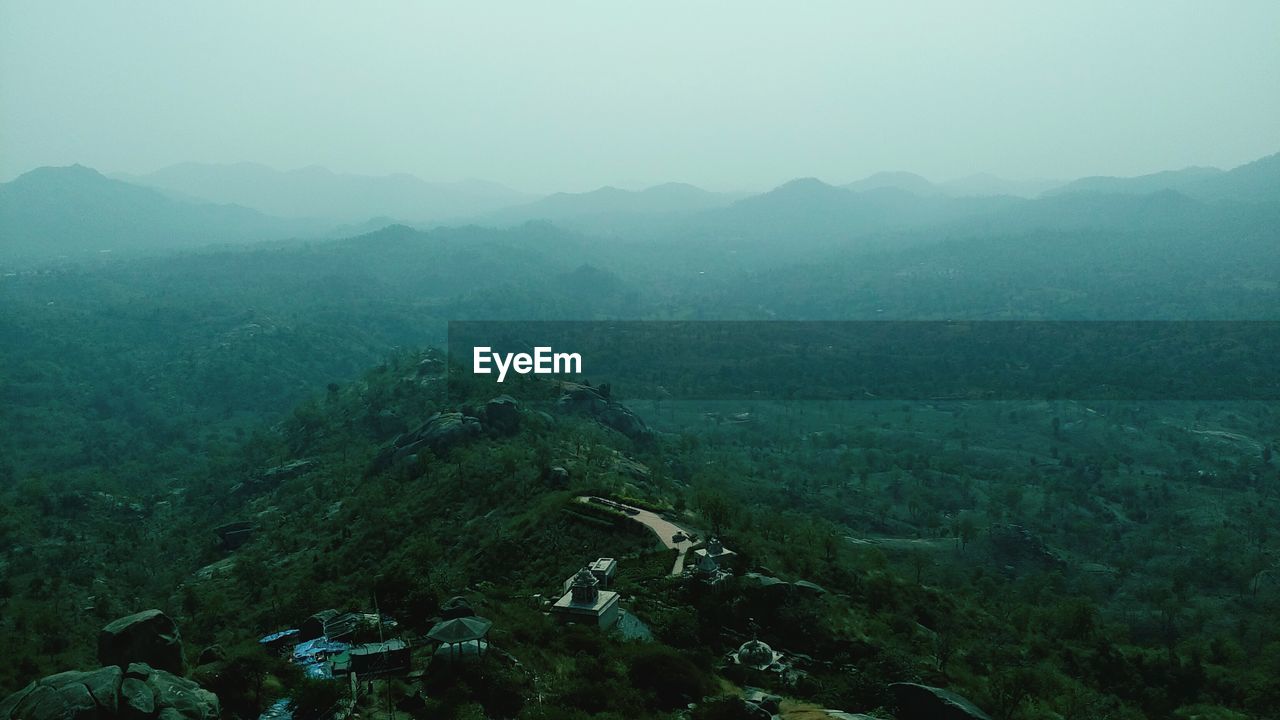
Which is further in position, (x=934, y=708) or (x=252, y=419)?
(x=252, y=419)

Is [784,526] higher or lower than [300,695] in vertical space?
lower

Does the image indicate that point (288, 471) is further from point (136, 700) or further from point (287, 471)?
point (136, 700)

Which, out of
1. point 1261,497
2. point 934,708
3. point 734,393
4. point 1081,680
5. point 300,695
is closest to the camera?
point 300,695

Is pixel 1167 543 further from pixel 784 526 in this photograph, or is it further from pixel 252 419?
pixel 252 419

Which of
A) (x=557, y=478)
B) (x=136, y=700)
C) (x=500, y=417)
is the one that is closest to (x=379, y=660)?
(x=136, y=700)

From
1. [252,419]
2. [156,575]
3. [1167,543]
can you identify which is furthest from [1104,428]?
[252,419]

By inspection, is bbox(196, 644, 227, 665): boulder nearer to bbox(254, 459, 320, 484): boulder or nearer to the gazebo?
the gazebo
